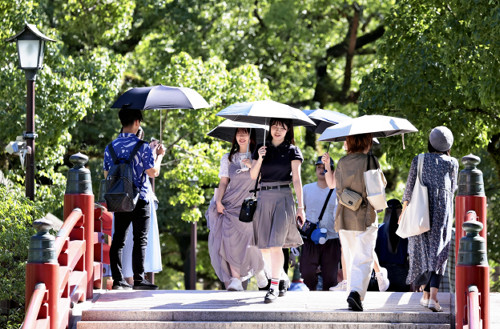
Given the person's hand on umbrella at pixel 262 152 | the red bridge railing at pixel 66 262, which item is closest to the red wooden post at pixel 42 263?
the red bridge railing at pixel 66 262

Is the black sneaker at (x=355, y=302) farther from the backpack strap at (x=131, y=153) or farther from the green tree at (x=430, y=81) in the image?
the green tree at (x=430, y=81)

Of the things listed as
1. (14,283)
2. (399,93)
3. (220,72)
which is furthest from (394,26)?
(14,283)

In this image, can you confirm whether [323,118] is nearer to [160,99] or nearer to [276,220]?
[160,99]

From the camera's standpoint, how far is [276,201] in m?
10.2

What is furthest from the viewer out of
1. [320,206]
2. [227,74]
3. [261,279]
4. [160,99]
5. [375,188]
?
[227,74]

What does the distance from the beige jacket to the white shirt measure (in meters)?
2.84

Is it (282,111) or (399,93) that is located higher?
(399,93)

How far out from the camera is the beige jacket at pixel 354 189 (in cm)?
979

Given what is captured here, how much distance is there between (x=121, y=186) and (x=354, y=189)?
2444mm

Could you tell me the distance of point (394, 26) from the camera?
21.1 meters

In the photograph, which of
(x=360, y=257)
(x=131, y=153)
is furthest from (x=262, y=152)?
(x=131, y=153)

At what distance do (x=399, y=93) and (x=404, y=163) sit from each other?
151 centimetres

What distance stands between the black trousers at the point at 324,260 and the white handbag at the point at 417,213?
318 cm

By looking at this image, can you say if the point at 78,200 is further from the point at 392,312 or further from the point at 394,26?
the point at 394,26
